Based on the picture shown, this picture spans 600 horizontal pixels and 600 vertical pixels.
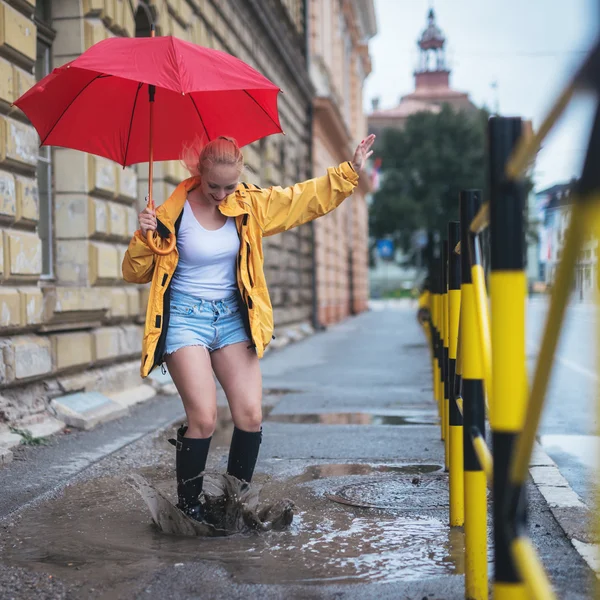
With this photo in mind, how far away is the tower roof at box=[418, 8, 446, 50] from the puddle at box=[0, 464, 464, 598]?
2944 inches

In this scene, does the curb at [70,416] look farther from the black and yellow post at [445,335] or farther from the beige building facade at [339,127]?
the beige building facade at [339,127]

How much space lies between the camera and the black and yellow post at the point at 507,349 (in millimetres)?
1943

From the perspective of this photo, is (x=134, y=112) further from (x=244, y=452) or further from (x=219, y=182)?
(x=244, y=452)

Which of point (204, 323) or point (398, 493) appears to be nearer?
point (204, 323)

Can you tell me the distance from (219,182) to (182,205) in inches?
8.2

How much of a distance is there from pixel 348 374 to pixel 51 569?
8.63m

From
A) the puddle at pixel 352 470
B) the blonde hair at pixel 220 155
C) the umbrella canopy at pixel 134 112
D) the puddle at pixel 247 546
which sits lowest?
the puddle at pixel 352 470

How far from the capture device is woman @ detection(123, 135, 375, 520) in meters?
3.90

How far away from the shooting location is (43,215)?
823 cm

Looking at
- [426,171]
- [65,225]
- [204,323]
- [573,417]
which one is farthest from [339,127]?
[204,323]

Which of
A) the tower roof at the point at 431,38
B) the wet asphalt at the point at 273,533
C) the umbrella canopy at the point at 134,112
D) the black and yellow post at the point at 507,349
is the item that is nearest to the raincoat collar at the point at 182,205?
the umbrella canopy at the point at 134,112

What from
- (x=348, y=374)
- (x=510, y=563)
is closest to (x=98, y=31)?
(x=348, y=374)

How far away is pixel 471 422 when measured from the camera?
2914 millimetres

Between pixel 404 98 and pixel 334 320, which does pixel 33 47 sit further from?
pixel 404 98
